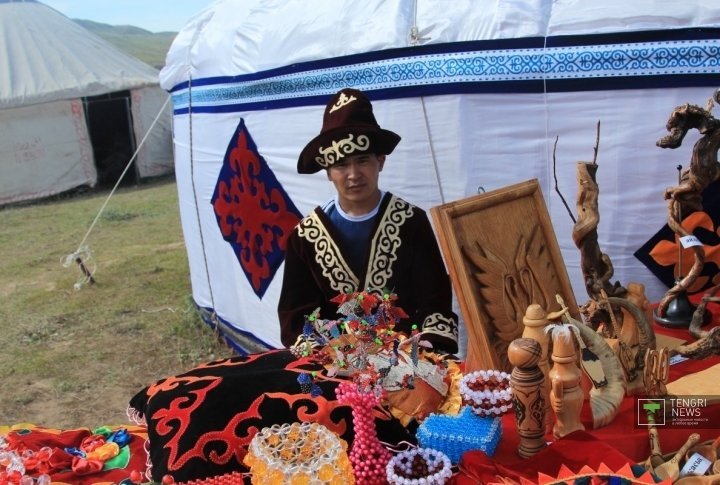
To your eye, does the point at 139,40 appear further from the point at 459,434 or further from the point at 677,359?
the point at 459,434

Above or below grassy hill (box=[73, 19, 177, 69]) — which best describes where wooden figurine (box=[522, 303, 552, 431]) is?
below

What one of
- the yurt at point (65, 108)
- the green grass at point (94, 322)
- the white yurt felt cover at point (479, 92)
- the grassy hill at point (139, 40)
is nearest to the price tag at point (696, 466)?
the white yurt felt cover at point (479, 92)

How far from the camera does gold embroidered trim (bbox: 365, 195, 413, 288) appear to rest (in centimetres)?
193

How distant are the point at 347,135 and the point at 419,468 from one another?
882 mm

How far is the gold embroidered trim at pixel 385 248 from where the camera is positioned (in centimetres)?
193

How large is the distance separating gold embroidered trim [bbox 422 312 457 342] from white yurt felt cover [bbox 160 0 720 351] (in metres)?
0.89

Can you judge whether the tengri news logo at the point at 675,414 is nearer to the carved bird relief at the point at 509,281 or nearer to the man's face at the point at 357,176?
the carved bird relief at the point at 509,281

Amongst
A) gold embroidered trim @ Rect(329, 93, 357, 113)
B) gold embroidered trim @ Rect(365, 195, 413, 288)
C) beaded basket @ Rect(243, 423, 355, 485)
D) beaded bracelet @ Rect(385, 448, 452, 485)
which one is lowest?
beaded bracelet @ Rect(385, 448, 452, 485)

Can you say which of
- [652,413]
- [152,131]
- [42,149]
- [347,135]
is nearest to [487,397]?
[652,413]

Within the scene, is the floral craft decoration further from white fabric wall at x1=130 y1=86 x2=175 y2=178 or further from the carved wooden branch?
white fabric wall at x1=130 y1=86 x2=175 y2=178

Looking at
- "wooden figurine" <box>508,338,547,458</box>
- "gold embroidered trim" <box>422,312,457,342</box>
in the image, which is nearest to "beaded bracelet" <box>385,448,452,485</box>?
"wooden figurine" <box>508,338,547,458</box>

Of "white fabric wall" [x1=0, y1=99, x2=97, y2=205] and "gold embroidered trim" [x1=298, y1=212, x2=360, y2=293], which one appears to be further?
"white fabric wall" [x1=0, y1=99, x2=97, y2=205]

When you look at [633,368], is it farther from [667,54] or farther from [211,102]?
[211,102]

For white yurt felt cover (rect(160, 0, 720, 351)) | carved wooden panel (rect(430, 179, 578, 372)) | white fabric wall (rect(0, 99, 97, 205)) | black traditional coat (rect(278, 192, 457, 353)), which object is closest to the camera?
carved wooden panel (rect(430, 179, 578, 372))
